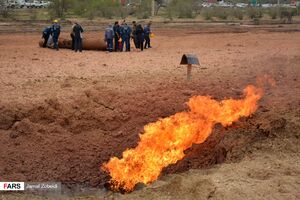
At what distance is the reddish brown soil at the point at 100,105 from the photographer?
1098 cm

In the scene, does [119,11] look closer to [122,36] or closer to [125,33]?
[122,36]

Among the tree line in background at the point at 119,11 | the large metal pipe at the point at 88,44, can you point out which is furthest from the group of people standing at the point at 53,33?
the tree line in background at the point at 119,11

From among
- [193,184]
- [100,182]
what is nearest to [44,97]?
[100,182]

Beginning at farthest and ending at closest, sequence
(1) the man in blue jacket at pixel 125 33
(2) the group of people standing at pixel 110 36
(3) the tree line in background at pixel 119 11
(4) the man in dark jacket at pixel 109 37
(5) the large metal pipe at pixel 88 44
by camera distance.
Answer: (3) the tree line in background at pixel 119 11
(5) the large metal pipe at pixel 88 44
(1) the man in blue jacket at pixel 125 33
(2) the group of people standing at pixel 110 36
(4) the man in dark jacket at pixel 109 37

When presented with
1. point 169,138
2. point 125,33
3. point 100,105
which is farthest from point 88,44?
point 169,138

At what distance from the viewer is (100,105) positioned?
12711mm

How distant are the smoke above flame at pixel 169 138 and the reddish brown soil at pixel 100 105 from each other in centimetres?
24

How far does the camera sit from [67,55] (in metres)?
20.8

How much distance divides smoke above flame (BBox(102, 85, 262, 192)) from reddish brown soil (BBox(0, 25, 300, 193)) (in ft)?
0.80

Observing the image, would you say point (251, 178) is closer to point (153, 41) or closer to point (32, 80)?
point (32, 80)

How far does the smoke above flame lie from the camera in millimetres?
10594

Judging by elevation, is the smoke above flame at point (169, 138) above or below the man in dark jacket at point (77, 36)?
below

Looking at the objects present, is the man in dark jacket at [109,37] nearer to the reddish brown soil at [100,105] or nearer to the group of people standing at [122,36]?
the group of people standing at [122,36]

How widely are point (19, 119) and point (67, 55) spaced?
9290 millimetres
